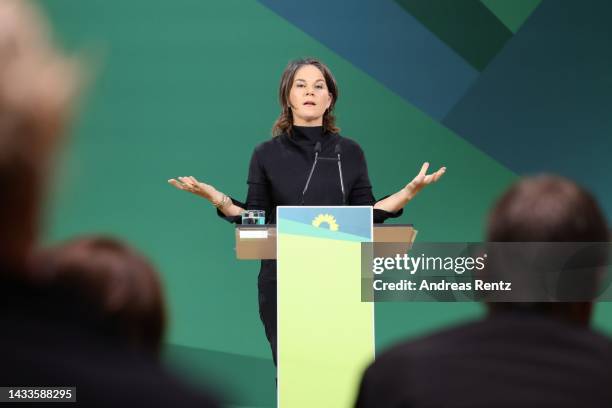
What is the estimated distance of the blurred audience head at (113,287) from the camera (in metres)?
0.73

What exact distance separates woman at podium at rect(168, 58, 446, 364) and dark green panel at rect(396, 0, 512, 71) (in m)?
2.17

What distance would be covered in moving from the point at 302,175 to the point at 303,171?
0.07ft

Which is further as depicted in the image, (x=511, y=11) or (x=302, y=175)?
(x=511, y=11)

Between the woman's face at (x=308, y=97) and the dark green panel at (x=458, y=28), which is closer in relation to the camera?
the woman's face at (x=308, y=97)

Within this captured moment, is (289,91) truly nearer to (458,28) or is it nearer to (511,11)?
(458,28)

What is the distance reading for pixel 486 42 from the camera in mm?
5980

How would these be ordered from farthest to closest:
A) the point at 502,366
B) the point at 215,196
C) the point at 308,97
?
1. the point at 308,97
2. the point at 215,196
3. the point at 502,366

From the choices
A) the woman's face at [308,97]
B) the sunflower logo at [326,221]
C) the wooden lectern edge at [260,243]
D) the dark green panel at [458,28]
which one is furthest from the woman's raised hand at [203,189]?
the dark green panel at [458,28]

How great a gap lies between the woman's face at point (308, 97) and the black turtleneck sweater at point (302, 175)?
7cm

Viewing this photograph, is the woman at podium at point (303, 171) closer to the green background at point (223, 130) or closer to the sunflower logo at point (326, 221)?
the sunflower logo at point (326, 221)

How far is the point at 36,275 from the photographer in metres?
0.72

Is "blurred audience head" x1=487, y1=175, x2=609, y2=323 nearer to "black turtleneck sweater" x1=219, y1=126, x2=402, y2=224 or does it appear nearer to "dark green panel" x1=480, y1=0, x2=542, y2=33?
"black turtleneck sweater" x1=219, y1=126, x2=402, y2=224

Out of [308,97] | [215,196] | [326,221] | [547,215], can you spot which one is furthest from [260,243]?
[547,215]

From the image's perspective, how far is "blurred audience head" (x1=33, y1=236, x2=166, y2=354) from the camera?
73cm
